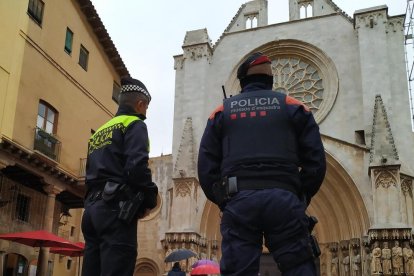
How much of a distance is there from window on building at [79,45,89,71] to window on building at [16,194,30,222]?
6.22 m

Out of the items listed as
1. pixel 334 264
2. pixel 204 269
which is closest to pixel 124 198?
pixel 204 269

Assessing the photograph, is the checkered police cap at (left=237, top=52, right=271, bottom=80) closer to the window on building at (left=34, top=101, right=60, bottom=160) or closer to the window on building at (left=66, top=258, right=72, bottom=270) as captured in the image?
the window on building at (left=34, top=101, right=60, bottom=160)

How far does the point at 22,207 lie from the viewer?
53.6 feet

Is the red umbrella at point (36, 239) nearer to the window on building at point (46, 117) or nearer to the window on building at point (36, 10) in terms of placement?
the window on building at point (46, 117)

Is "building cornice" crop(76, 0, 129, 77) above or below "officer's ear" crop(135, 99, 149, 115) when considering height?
above

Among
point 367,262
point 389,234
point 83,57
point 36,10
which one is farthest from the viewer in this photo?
point 83,57

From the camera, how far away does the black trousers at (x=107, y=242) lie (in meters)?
4.34

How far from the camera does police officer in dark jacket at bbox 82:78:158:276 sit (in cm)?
441

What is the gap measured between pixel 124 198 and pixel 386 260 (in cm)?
1523

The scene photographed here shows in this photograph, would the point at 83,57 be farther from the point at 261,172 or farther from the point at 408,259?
the point at 261,172

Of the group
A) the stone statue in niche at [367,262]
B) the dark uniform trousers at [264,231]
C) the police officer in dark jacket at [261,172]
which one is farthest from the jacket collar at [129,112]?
the stone statue in niche at [367,262]

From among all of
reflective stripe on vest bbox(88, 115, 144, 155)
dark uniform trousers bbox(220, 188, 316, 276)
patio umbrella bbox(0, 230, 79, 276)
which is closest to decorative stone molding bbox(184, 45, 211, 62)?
patio umbrella bbox(0, 230, 79, 276)

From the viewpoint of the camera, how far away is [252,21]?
27734 mm

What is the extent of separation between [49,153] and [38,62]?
3180 mm
